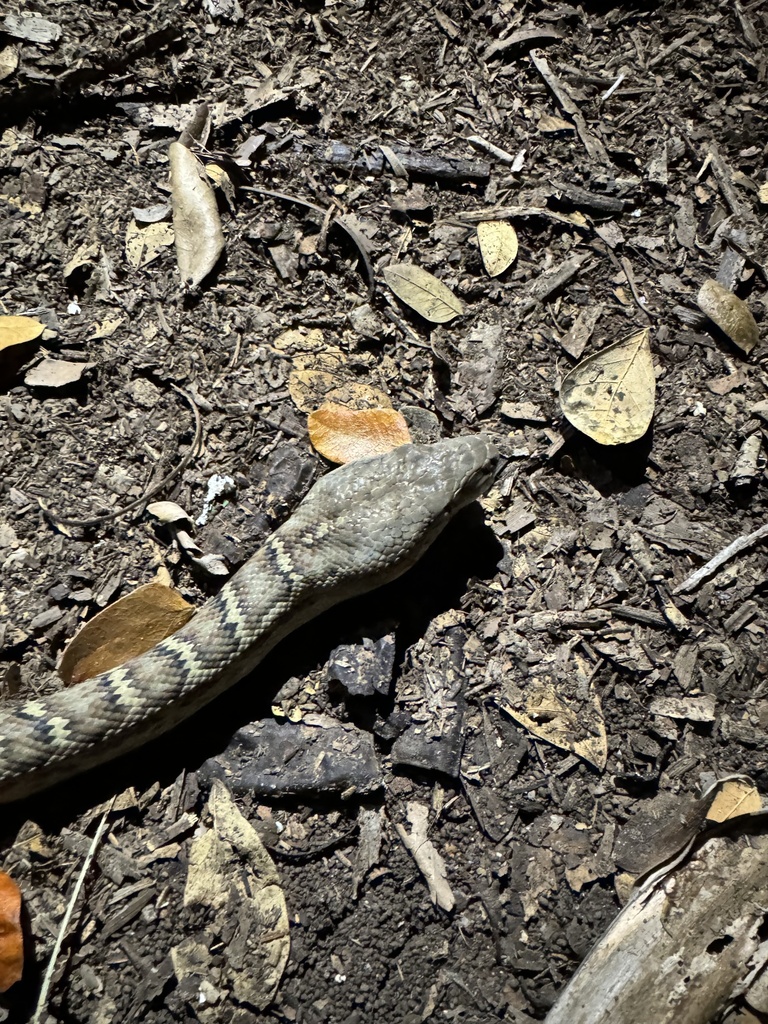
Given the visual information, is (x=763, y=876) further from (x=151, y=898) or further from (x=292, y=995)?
(x=151, y=898)

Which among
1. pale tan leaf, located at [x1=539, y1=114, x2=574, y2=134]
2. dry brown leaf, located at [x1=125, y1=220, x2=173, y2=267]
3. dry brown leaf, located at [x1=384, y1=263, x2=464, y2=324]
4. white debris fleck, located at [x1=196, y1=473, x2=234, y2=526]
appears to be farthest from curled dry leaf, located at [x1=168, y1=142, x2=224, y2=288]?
pale tan leaf, located at [x1=539, y1=114, x2=574, y2=134]

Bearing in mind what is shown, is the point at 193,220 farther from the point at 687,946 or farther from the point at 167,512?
the point at 687,946

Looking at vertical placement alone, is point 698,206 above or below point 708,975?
above

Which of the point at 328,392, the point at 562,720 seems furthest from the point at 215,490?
the point at 562,720

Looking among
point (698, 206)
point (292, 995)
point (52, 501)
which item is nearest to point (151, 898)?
point (292, 995)

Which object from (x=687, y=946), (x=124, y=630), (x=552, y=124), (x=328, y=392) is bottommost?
(x=687, y=946)
